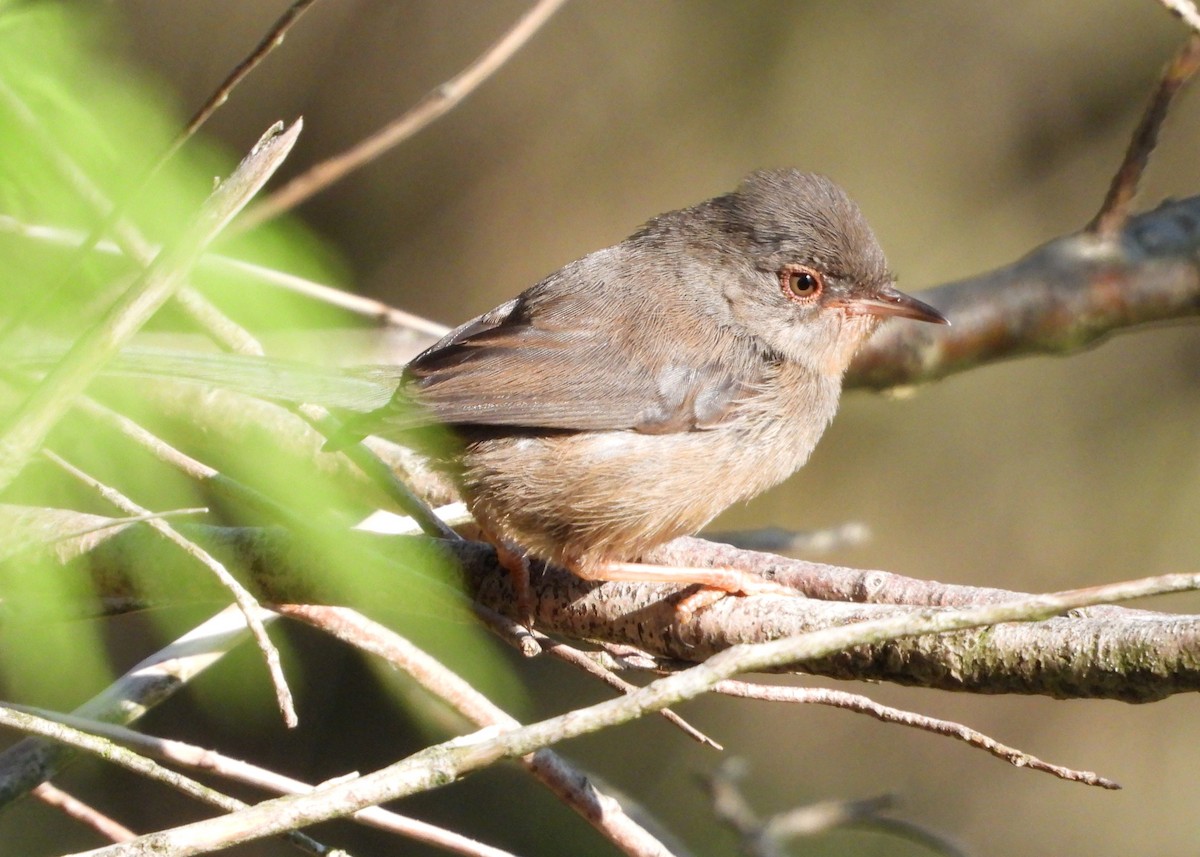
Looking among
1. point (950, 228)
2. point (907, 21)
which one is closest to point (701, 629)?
→ point (950, 228)

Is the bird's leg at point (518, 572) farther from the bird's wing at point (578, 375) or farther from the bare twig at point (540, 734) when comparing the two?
the bare twig at point (540, 734)

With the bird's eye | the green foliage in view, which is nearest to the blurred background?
the bird's eye

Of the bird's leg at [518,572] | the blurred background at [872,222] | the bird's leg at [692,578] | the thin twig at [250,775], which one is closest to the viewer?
the thin twig at [250,775]

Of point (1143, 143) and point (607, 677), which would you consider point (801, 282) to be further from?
point (607, 677)

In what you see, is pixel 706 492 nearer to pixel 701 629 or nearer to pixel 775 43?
pixel 701 629

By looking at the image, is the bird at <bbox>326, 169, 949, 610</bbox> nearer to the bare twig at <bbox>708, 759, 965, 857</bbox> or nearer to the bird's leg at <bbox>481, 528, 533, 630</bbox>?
the bird's leg at <bbox>481, 528, 533, 630</bbox>

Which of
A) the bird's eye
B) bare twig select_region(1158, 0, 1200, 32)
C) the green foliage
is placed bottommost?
the green foliage

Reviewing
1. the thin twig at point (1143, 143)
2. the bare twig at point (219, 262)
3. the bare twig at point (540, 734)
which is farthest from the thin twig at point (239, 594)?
the thin twig at point (1143, 143)

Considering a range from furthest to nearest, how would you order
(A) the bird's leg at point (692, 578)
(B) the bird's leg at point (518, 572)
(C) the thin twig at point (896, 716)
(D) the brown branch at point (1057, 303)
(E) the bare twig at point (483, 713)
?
(D) the brown branch at point (1057, 303)
(B) the bird's leg at point (518, 572)
(A) the bird's leg at point (692, 578)
(E) the bare twig at point (483, 713)
(C) the thin twig at point (896, 716)
